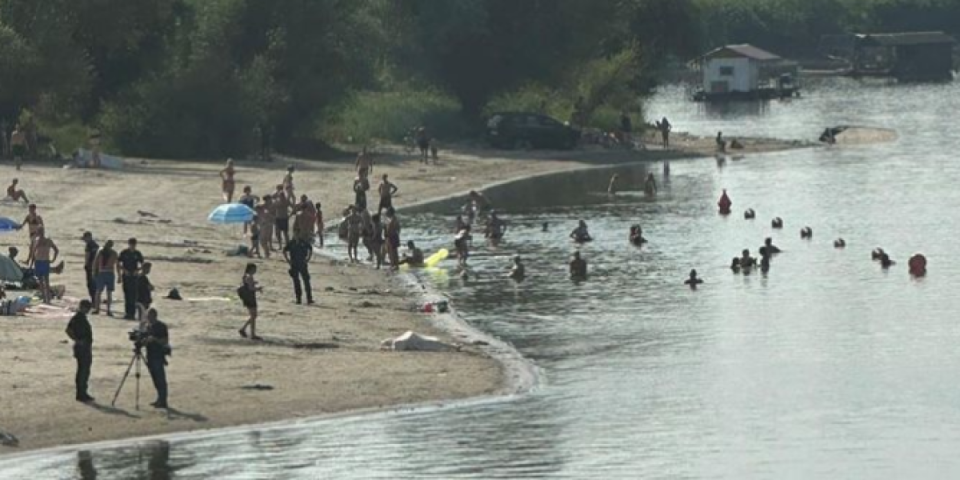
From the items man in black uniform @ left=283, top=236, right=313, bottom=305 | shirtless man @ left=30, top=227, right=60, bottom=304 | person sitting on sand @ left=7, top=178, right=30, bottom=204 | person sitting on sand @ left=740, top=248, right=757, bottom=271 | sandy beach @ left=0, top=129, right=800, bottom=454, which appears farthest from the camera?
person sitting on sand @ left=7, top=178, right=30, bottom=204

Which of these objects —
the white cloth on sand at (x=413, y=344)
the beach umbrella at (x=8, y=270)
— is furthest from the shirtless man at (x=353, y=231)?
the beach umbrella at (x=8, y=270)

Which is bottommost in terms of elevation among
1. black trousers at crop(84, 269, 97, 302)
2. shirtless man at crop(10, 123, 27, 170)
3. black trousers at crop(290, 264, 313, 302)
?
black trousers at crop(290, 264, 313, 302)

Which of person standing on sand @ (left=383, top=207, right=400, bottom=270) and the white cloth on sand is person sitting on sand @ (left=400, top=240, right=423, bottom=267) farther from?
the white cloth on sand

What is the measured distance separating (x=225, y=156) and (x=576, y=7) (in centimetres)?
2361

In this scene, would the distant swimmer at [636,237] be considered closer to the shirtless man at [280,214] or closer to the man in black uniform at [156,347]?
the shirtless man at [280,214]

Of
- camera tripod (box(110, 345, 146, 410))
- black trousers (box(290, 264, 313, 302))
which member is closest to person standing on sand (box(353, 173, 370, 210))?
black trousers (box(290, 264, 313, 302))

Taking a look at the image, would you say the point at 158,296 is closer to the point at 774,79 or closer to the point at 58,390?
the point at 58,390

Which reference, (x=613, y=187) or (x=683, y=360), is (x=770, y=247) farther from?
(x=613, y=187)

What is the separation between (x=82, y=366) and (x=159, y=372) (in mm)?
1188

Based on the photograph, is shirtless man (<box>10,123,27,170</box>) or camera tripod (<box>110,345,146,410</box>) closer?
Answer: camera tripod (<box>110,345,146,410</box>)

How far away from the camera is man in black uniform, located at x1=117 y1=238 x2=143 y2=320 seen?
39438mm

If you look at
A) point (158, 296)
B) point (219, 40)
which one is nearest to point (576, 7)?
point (219, 40)

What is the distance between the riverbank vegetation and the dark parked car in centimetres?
382

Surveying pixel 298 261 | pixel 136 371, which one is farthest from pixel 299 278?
pixel 136 371
